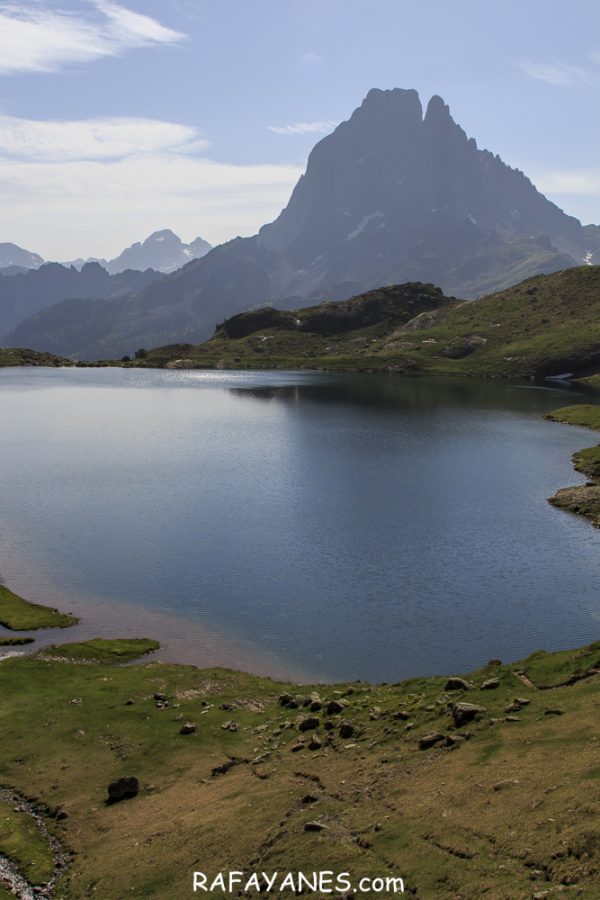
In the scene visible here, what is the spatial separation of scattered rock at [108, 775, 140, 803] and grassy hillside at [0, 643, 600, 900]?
0.62 metres

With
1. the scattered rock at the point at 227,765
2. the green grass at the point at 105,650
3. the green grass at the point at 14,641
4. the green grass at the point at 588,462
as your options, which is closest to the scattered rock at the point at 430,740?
the scattered rock at the point at 227,765

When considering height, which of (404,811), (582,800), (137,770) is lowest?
(137,770)

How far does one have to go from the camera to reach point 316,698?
47.7 m

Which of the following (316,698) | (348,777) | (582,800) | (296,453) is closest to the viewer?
(582,800)

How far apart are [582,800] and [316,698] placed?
74.8 feet

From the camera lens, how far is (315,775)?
36594 millimetres

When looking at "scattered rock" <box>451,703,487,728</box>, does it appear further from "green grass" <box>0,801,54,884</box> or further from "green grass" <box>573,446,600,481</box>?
"green grass" <box>573,446,600,481</box>

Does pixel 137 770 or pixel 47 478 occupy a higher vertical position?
pixel 47 478

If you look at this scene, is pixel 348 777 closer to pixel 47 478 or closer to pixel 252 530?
pixel 252 530

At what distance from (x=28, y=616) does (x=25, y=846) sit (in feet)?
113

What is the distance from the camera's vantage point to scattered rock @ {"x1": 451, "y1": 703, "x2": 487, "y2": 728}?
39.3 metres

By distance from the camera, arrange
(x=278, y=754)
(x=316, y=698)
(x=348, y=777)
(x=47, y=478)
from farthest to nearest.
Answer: (x=47, y=478), (x=316, y=698), (x=278, y=754), (x=348, y=777)

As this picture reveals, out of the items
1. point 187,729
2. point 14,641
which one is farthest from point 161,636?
point 187,729

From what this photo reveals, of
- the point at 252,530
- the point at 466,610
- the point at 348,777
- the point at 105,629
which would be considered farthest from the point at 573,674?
the point at 252,530
